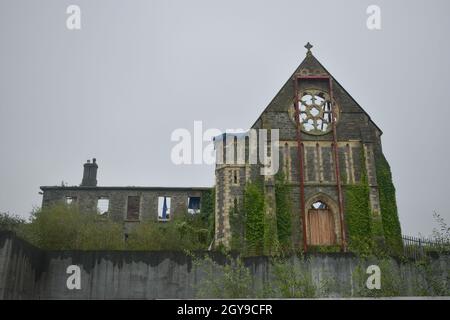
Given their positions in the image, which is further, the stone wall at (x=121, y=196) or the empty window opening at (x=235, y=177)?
the stone wall at (x=121, y=196)

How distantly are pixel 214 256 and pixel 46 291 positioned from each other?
642cm

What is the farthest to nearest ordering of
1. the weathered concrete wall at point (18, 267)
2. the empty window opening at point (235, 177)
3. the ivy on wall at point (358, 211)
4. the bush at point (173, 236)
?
1. the empty window opening at point (235, 177)
2. the bush at point (173, 236)
3. the ivy on wall at point (358, 211)
4. the weathered concrete wall at point (18, 267)

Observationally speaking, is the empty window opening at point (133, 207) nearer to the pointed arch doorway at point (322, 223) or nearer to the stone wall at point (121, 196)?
the stone wall at point (121, 196)

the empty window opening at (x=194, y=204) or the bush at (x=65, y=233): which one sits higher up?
the empty window opening at (x=194, y=204)

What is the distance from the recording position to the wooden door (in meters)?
25.3

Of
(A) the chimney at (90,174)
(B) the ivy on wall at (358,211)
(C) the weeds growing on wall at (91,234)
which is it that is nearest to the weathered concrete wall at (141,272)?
(C) the weeds growing on wall at (91,234)

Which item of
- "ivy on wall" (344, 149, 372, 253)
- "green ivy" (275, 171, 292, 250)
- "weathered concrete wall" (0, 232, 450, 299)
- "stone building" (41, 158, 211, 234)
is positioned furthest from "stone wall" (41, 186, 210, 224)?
"weathered concrete wall" (0, 232, 450, 299)

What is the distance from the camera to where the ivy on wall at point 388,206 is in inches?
968

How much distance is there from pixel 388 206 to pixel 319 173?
406 cm

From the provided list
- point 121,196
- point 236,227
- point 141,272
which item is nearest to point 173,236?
point 236,227

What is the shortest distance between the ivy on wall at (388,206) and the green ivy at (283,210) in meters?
5.05

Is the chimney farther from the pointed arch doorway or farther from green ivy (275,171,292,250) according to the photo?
the pointed arch doorway

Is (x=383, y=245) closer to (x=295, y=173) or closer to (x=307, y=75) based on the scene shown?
(x=295, y=173)

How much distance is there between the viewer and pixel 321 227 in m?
25.7
